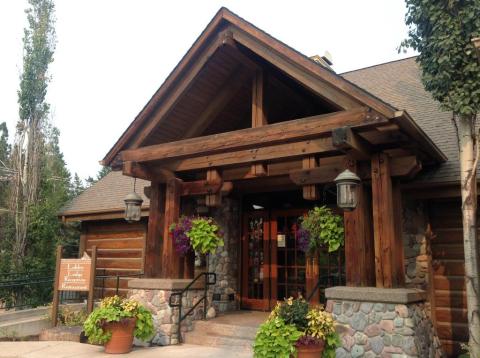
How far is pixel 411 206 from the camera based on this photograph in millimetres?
7895

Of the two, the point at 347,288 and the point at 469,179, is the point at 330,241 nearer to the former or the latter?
the point at 347,288

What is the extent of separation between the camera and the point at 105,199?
13352 mm

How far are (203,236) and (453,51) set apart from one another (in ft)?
15.6

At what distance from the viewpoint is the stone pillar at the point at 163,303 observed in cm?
774

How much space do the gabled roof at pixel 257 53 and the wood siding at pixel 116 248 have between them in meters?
4.21

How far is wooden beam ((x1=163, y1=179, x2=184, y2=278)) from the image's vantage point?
8266 mm

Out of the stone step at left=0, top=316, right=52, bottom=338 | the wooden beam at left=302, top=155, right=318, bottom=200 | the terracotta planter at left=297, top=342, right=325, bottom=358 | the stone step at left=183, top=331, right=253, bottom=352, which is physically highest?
the wooden beam at left=302, top=155, right=318, bottom=200

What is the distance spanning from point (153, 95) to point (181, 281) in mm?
3320

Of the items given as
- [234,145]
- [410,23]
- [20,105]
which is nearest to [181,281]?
[234,145]

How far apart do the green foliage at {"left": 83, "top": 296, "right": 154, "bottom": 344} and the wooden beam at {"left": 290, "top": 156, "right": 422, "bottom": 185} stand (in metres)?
3.22

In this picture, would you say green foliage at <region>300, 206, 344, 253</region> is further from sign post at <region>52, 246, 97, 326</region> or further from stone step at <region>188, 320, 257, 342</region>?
sign post at <region>52, 246, 97, 326</region>

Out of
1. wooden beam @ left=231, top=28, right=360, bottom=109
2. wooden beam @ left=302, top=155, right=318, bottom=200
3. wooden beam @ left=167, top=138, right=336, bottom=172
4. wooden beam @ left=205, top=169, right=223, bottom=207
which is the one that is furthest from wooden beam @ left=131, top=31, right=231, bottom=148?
wooden beam @ left=302, top=155, right=318, bottom=200

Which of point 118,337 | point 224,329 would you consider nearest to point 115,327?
point 118,337

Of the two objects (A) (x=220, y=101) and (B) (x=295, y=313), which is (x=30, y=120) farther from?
(B) (x=295, y=313)
